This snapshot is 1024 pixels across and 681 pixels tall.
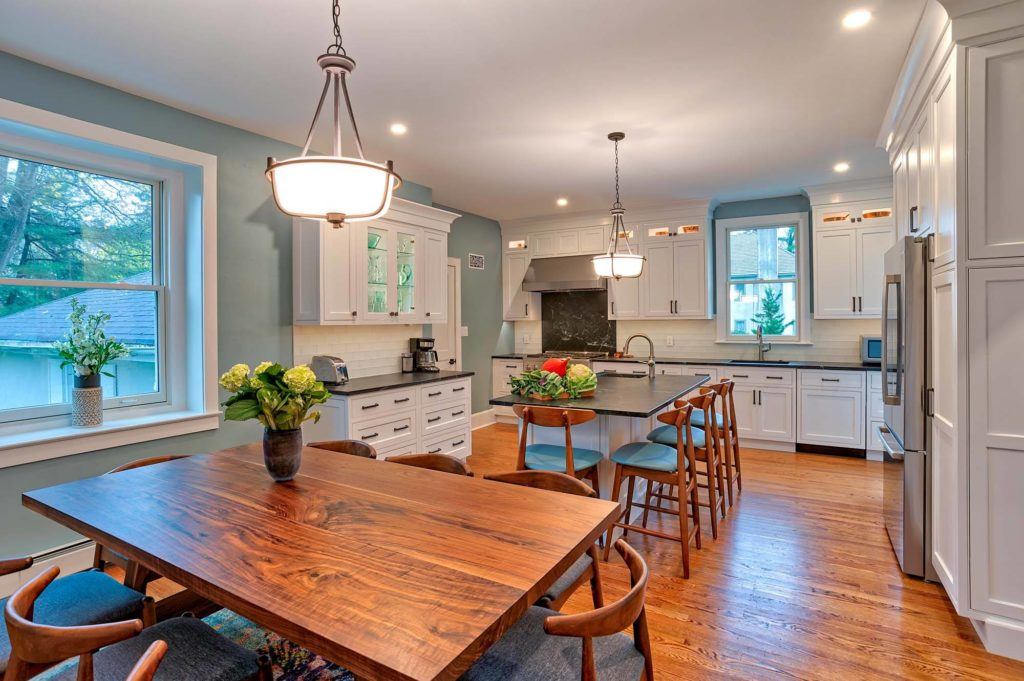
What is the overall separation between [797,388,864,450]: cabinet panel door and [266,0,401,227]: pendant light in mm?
4871

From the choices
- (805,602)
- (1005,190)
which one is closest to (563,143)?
(1005,190)

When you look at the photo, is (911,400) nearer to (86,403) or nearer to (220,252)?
(220,252)

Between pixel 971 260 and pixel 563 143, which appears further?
pixel 563 143

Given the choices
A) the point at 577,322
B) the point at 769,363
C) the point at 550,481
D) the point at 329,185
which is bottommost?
the point at 550,481

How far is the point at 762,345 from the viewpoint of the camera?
5.86m

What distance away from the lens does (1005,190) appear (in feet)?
6.76

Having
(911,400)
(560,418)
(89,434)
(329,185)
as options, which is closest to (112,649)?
(329,185)

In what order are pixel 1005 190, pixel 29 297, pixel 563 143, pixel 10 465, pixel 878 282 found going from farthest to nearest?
pixel 878 282 < pixel 563 143 < pixel 29 297 < pixel 10 465 < pixel 1005 190

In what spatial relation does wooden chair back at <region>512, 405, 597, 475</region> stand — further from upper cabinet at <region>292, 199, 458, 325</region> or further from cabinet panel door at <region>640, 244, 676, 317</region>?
cabinet panel door at <region>640, 244, 676, 317</region>

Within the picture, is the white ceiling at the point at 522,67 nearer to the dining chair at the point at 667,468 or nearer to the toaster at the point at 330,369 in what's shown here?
the toaster at the point at 330,369

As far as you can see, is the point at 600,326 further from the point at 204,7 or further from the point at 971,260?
the point at 204,7

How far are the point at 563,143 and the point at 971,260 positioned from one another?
105 inches

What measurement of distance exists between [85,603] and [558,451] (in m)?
2.12

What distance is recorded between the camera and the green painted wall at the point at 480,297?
6.45m
